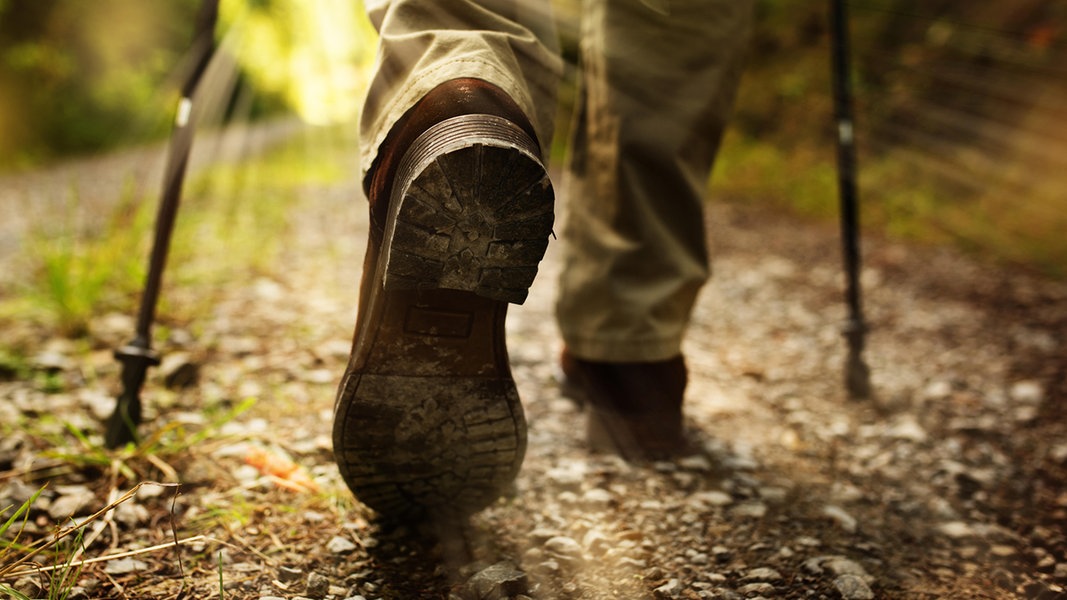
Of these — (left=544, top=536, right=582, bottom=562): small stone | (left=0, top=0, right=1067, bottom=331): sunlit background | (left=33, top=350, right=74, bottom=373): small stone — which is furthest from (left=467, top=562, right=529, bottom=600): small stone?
(left=33, top=350, right=74, bottom=373): small stone

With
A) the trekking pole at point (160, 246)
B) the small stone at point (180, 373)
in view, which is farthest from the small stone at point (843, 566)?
the small stone at point (180, 373)

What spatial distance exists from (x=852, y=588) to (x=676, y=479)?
1.59 feet

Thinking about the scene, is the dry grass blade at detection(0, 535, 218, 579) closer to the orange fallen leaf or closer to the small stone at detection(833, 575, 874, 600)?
the orange fallen leaf

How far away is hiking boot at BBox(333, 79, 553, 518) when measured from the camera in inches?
38.3

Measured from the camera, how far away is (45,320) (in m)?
2.35

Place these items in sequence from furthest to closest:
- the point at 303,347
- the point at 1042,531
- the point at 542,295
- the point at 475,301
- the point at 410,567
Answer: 1. the point at 542,295
2. the point at 303,347
3. the point at 1042,531
4. the point at 410,567
5. the point at 475,301

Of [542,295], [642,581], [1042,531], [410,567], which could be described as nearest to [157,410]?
[410,567]

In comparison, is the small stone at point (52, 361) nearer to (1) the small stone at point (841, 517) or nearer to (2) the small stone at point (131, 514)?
(2) the small stone at point (131, 514)

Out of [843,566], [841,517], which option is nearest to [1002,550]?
[841,517]

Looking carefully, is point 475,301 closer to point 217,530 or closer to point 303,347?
point 217,530

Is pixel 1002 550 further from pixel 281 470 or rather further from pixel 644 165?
pixel 281 470

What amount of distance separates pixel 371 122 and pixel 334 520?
29.5 inches

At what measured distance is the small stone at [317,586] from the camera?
1.17m

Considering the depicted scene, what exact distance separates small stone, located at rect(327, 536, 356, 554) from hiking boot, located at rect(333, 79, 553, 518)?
83 millimetres
